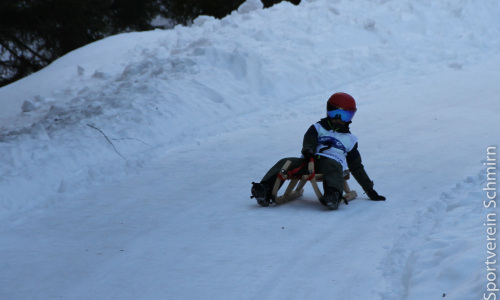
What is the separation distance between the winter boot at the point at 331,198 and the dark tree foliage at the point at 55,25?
903 cm

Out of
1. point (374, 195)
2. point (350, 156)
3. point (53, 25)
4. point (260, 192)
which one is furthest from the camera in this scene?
point (53, 25)

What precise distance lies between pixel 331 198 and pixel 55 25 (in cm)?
1128

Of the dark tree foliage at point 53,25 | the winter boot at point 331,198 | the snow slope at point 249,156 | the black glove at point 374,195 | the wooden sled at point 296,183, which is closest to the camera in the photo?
the snow slope at point 249,156

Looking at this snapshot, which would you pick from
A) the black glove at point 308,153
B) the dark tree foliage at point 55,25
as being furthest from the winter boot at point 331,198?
the dark tree foliage at point 55,25

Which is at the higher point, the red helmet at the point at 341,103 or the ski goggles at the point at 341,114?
the red helmet at the point at 341,103

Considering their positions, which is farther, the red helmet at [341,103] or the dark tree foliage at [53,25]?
the dark tree foliage at [53,25]

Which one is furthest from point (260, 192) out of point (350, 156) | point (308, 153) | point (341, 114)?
point (341, 114)

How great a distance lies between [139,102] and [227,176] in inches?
132

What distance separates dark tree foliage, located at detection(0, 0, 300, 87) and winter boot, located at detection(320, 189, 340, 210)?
9.03m

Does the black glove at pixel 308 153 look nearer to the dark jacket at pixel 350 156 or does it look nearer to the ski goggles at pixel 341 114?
the dark jacket at pixel 350 156

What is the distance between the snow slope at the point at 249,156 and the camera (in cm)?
515

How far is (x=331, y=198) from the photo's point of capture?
6500mm

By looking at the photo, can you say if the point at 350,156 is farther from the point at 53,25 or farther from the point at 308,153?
the point at 53,25

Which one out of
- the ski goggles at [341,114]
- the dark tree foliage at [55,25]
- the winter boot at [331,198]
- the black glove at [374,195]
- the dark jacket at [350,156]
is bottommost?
the black glove at [374,195]
